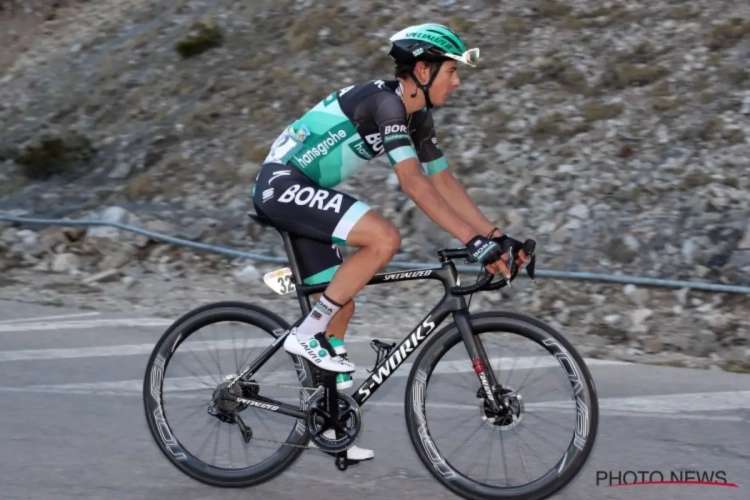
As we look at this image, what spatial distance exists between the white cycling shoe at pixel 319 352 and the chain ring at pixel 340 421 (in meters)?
0.13

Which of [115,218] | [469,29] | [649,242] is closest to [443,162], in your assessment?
[649,242]

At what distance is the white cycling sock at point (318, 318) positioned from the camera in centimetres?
452

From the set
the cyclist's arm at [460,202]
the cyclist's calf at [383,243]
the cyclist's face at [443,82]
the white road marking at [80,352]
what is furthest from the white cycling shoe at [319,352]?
the white road marking at [80,352]

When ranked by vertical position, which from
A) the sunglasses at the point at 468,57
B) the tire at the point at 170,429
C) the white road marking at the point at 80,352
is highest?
the sunglasses at the point at 468,57

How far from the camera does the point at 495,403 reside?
4.38 m

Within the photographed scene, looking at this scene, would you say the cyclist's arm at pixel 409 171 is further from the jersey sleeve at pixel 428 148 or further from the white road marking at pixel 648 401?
the white road marking at pixel 648 401

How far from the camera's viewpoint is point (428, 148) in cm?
477

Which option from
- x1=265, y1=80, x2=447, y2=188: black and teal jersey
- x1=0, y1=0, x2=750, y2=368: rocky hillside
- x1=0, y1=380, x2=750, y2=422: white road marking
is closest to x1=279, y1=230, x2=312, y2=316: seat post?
x1=265, y1=80, x2=447, y2=188: black and teal jersey

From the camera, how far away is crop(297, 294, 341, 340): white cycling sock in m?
4.52

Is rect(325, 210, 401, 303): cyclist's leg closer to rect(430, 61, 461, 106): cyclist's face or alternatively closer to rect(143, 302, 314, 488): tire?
rect(143, 302, 314, 488): tire

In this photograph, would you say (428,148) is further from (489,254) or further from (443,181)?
(489,254)

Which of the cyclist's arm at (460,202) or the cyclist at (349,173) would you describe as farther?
the cyclist's arm at (460,202)

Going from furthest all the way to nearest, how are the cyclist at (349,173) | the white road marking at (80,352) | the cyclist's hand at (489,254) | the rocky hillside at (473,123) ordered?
the rocky hillside at (473,123) → the white road marking at (80,352) → the cyclist at (349,173) → the cyclist's hand at (489,254)

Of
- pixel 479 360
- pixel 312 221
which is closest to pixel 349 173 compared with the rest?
pixel 312 221
